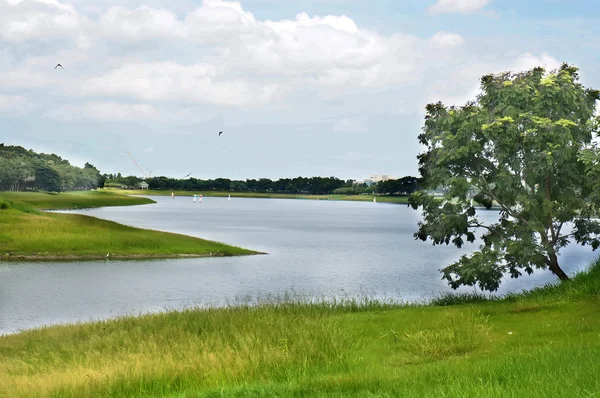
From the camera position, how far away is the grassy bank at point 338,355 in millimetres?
11641

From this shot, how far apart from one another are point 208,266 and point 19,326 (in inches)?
1203

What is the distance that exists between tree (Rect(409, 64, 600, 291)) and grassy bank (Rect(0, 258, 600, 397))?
4.17 m

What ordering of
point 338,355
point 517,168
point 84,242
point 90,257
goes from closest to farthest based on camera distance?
point 338,355 → point 517,168 → point 90,257 → point 84,242

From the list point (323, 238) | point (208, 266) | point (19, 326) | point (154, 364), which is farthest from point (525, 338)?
point (323, 238)

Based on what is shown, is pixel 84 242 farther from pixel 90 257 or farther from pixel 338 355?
pixel 338 355

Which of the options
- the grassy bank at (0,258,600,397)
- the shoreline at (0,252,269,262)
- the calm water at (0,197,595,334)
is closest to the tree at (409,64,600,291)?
the grassy bank at (0,258,600,397)

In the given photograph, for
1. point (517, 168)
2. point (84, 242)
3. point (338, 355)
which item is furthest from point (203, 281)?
A: point (338, 355)

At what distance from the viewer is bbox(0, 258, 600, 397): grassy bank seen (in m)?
11.6

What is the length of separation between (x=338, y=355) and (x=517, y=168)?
59.1ft

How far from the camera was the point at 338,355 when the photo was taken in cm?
1595

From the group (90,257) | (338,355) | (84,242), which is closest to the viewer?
(338,355)

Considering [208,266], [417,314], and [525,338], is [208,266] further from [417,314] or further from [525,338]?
[525,338]

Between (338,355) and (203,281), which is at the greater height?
(338,355)

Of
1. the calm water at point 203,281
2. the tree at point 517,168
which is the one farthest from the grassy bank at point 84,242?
the tree at point 517,168
